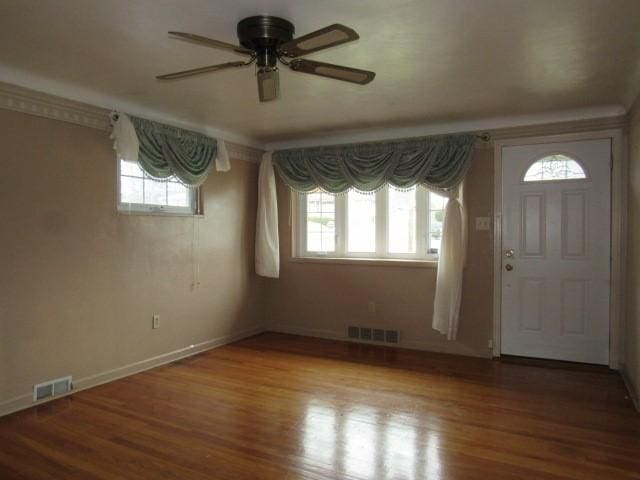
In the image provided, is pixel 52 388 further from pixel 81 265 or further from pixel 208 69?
pixel 208 69

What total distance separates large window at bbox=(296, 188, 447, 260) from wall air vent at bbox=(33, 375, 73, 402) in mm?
2739

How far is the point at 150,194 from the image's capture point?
396cm

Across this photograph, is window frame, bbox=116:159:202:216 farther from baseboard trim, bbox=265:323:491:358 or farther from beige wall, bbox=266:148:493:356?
baseboard trim, bbox=265:323:491:358

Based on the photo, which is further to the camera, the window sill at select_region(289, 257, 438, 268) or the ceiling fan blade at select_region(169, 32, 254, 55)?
the window sill at select_region(289, 257, 438, 268)

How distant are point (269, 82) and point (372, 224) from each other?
9.39 feet

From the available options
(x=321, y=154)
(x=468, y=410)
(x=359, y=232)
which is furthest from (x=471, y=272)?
(x=321, y=154)

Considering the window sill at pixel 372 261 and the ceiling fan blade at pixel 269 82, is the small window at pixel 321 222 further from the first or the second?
the ceiling fan blade at pixel 269 82

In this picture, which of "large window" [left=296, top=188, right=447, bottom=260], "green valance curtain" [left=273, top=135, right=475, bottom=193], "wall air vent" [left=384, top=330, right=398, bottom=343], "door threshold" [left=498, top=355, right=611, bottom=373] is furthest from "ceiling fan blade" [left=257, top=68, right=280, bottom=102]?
"door threshold" [left=498, top=355, right=611, bottom=373]

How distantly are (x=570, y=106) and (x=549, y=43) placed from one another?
1462 mm

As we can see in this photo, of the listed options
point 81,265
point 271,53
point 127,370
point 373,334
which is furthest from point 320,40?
point 373,334

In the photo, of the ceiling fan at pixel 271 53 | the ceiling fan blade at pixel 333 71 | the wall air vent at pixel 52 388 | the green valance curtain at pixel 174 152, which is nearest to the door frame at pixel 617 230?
the ceiling fan blade at pixel 333 71

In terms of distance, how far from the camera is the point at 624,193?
3.75m

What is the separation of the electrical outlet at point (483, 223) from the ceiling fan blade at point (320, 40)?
9.11 feet

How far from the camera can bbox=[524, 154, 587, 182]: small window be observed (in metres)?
3.94
